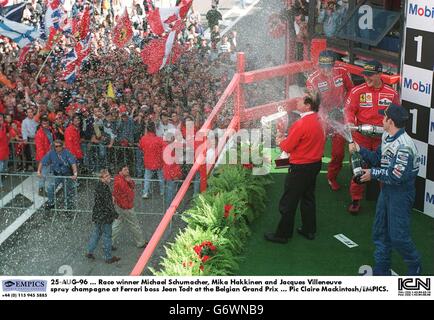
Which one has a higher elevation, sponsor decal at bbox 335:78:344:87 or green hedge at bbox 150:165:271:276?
sponsor decal at bbox 335:78:344:87

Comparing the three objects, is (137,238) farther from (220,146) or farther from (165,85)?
(165,85)

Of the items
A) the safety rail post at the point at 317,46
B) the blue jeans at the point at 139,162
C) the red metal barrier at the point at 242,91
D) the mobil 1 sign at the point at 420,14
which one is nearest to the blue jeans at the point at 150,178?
the blue jeans at the point at 139,162

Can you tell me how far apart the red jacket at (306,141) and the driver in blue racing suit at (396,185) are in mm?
740

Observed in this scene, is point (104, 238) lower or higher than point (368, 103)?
lower

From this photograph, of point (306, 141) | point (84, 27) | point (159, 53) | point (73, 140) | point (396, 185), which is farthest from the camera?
point (84, 27)

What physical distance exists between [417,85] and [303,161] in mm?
1568

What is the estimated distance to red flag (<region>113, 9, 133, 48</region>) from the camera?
51.5 feet

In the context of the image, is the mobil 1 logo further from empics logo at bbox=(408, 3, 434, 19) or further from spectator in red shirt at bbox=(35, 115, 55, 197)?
spectator in red shirt at bbox=(35, 115, 55, 197)

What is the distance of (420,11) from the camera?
6711 millimetres

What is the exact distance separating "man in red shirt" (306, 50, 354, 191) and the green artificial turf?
348mm

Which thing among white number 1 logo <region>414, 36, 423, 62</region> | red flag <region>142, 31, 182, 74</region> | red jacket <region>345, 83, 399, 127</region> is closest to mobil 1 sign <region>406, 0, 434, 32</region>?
white number 1 logo <region>414, 36, 423, 62</region>

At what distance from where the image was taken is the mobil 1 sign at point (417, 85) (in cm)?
680

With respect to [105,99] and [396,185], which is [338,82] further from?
[105,99]

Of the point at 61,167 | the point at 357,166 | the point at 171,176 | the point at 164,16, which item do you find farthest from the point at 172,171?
the point at 357,166
